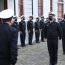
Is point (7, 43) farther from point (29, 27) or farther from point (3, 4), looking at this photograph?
point (3, 4)

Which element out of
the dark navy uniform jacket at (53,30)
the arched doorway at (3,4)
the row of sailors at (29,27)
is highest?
the arched doorway at (3,4)

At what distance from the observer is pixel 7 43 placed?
6.70 m

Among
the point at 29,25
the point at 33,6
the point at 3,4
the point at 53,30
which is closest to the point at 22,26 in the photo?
the point at 29,25

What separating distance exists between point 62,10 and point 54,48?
75.7 feet

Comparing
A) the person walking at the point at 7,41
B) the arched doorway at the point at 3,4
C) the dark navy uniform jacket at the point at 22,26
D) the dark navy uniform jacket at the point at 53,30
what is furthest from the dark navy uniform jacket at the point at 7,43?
the arched doorway at the point at 3,4

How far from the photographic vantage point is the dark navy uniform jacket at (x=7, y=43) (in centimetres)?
664

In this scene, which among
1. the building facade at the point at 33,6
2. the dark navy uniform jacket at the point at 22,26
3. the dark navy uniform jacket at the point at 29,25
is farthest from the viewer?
the building facade at the point at 33,6

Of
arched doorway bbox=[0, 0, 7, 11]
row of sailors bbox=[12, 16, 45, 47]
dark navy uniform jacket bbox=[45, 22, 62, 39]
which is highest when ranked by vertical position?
arched doorway bbox=[0, 0, 7, 11]

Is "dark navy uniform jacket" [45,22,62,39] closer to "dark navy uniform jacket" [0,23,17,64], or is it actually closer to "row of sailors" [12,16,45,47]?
"dark navy uniform jacket" [0,23,17,64]

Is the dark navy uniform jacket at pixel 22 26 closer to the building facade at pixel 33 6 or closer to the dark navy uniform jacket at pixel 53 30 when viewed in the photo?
the building facade at pixel 33 6

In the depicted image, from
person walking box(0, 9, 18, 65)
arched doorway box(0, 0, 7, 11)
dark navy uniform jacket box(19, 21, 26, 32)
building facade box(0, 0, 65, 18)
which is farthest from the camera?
building facade box(0, 0, 65, 18)

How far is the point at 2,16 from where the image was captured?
664 centimetres

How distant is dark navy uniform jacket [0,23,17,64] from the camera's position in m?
6.64

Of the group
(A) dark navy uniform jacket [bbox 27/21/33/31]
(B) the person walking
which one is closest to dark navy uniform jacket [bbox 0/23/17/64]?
(B) the person walking
